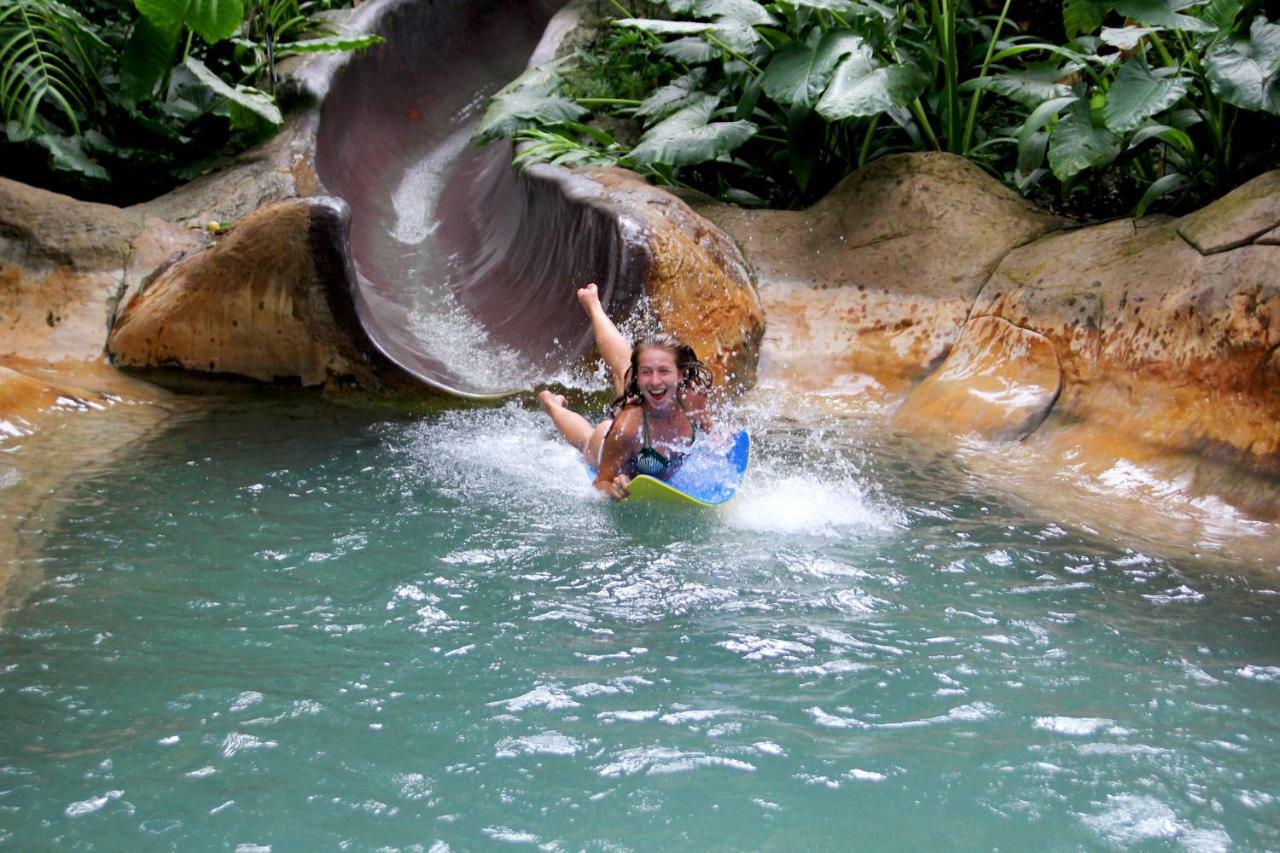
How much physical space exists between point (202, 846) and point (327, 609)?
46.9 inches

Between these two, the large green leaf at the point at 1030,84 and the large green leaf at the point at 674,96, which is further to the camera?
the large green leaf at the point at 674,96

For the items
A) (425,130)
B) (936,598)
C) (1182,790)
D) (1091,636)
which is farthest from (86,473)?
(425,130)

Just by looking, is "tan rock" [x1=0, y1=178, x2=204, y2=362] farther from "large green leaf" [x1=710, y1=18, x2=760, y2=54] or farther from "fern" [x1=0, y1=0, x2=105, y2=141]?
"large green leaf" [x1=710, y1=18, x2=760, y2=54]

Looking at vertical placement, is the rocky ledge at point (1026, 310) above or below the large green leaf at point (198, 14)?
below

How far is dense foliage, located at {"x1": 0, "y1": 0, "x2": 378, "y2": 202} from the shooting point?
7.45 m

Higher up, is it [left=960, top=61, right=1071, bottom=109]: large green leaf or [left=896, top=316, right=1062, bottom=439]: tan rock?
[left=960, top=61, right=1071, bottom=109]: large green leaf

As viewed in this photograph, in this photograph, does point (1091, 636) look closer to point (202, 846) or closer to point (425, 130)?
point (202, 846)

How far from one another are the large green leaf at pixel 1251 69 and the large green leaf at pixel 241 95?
5.72 meters

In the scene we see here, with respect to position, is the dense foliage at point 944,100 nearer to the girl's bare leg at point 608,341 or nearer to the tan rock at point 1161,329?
the tan rock at point 1161,329

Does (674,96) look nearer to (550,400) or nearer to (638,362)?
(550,400)

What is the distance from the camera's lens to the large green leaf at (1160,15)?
5.39 meters

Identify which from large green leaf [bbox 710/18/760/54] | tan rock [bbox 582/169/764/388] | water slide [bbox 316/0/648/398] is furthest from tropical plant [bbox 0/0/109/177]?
large green leaf [bbox 710/18/760/54]

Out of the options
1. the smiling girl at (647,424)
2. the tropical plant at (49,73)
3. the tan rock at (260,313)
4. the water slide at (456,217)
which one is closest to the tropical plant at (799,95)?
the water slide at (456,217)

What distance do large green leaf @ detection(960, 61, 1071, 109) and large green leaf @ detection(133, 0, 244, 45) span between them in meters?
4.33
